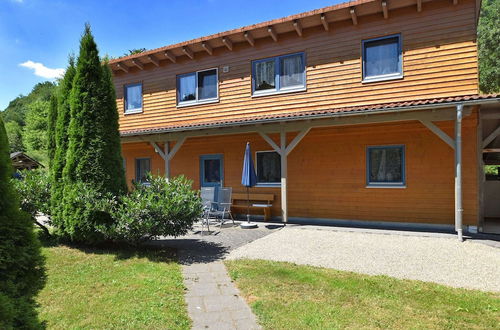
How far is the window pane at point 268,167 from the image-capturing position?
1009 cm

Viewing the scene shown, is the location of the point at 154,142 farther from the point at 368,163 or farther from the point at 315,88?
the point at 368,163

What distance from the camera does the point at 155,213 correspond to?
5586 millimetres

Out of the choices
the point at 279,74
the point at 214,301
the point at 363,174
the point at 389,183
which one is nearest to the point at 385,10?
the point at 279,74

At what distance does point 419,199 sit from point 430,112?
97.2 inches

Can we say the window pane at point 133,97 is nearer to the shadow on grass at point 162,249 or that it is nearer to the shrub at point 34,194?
the shrub at point 34,194

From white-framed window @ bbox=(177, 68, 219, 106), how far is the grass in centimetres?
778

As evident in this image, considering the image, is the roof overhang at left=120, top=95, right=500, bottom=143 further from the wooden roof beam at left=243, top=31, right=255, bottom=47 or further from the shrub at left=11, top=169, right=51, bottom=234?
the shrub at left=11, top=169, right=51, bottom=234

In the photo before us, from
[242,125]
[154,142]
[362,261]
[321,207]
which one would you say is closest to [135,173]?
[154,142]

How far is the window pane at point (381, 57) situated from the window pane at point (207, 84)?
5.13m

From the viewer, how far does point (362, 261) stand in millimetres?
5422

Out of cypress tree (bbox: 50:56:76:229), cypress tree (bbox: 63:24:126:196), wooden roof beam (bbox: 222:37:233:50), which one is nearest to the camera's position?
cypress tree (bbox: 63:24:126:196)

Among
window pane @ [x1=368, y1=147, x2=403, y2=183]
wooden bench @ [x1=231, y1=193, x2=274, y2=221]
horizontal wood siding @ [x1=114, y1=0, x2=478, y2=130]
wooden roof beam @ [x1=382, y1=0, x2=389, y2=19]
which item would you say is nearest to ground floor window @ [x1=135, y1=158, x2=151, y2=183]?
horizontal wood siding @ [x1=114, y1=0, x2=478, y2=130]

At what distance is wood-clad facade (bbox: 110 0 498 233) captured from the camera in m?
7.66

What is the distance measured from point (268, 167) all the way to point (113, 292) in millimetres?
6855
